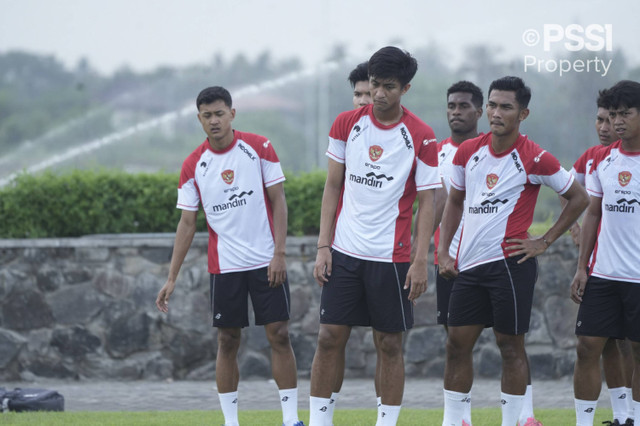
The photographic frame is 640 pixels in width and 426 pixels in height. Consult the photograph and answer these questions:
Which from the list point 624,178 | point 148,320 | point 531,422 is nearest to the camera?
point 624,178

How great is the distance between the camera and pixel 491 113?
6285mm

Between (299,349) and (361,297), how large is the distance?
14.4 ft

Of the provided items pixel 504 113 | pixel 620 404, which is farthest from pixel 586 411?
pixel 504 113

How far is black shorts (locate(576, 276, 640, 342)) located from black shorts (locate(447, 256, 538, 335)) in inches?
20.6

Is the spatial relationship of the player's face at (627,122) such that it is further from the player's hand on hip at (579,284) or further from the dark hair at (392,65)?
the dark hair at (392,65)

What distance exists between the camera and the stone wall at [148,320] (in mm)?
10188

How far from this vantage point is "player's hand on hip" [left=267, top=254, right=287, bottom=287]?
22.5 feet

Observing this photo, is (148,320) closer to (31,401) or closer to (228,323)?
(31,401)

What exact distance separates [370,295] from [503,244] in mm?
1020

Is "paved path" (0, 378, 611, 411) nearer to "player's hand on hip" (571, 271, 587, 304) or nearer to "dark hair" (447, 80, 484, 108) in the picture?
"player's hand on hip" (571, 271, 587, 304)

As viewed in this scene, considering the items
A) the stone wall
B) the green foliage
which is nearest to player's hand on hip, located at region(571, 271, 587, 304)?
the stone wall

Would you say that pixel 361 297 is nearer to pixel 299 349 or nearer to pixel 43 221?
pixel 299 349

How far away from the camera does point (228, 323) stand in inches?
274

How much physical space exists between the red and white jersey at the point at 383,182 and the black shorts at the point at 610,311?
1.45 metres
